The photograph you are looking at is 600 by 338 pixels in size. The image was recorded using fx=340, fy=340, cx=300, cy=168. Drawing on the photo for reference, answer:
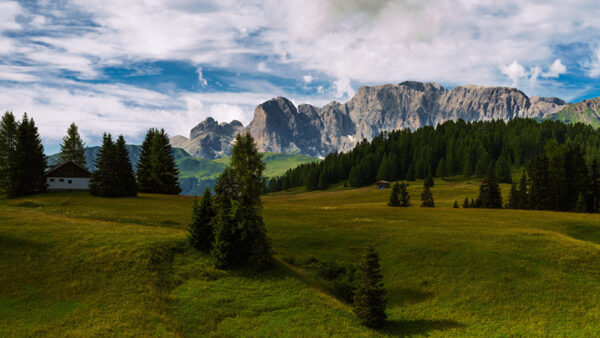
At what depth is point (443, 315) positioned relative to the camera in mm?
30219

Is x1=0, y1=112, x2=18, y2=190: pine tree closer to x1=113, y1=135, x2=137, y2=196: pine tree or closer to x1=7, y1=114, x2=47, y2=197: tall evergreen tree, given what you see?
x1=7, y1=114, x2=47, y2=197: tall evergreen tree

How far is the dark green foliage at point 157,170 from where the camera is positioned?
91625 mm

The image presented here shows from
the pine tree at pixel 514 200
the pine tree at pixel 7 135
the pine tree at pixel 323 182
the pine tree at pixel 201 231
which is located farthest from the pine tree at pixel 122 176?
the pine tree at pixel 323 182

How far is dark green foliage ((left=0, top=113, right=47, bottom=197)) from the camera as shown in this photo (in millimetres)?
72500

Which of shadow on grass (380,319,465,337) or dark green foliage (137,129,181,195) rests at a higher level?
dark green foliage (137,129,181,195)

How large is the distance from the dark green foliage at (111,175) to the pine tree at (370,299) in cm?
6448

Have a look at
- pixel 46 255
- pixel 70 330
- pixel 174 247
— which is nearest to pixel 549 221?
pixel 174 247

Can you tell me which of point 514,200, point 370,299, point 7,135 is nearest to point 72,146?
Result: point 7,135

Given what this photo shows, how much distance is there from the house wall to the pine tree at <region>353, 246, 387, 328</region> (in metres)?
75.4

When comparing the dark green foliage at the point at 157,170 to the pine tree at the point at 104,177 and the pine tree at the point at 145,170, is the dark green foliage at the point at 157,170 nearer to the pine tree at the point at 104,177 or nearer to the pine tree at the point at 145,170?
the pine tree at the point at 145,170

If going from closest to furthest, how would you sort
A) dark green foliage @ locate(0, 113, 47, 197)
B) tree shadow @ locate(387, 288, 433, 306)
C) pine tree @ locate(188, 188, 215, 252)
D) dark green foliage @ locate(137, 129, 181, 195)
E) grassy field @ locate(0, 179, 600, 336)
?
grassy field @ locate(0, 179, 600, 336) → tree shadow @ locate(387, 288, 433, 306) → pine tree @ locate(188, 188, 215, 252) → dark green foliage @ locate(0, 113, 47, 197) → dark green foliage @ locate(137, 129, 181, 195)

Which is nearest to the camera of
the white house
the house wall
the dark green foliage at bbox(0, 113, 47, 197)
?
the dark green foliage at bbox(0, 113, 47, 197)

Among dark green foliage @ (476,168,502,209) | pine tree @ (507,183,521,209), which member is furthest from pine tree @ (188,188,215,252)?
pine tree @ (507,183,521,209)

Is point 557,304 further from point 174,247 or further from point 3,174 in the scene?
point 3,174
